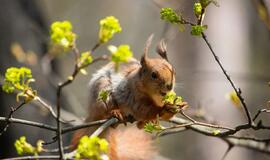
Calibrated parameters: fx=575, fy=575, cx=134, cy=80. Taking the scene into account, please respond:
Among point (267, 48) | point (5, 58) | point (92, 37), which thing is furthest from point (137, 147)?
point (92, 37)

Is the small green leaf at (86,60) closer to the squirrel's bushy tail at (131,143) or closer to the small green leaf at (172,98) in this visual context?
the small green leaf at (172,98)

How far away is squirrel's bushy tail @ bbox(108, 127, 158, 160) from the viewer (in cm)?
295

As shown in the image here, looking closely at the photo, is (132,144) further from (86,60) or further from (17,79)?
(86,60)

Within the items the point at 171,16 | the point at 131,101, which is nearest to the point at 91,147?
the point at 171,16

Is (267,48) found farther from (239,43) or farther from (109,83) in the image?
(109,83)

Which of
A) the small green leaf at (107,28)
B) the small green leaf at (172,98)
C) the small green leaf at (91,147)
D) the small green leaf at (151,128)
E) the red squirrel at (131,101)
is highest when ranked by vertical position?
the small green leaf at (107,28)

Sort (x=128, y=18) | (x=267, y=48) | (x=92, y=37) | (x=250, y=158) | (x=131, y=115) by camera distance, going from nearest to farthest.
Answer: (x=131, y=115), (x=250, y=158), (x=267, y=48), (x=92, y=37), (x=128, y=18)

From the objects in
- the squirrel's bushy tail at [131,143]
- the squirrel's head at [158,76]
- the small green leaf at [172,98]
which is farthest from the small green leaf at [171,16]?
the squirrel's bushy tail at [131,143]

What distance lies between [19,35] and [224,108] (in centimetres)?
164

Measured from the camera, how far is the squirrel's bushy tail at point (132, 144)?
9.68 feet

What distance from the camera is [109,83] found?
3.03 meters

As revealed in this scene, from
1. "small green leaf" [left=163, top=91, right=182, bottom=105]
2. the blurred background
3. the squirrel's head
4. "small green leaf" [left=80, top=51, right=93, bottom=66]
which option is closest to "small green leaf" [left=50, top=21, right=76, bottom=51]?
"small green leaf" [left=80, top=51, right=93, bottom=66]

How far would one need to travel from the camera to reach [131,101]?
2922 millimetres

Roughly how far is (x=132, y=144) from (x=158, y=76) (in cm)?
54
